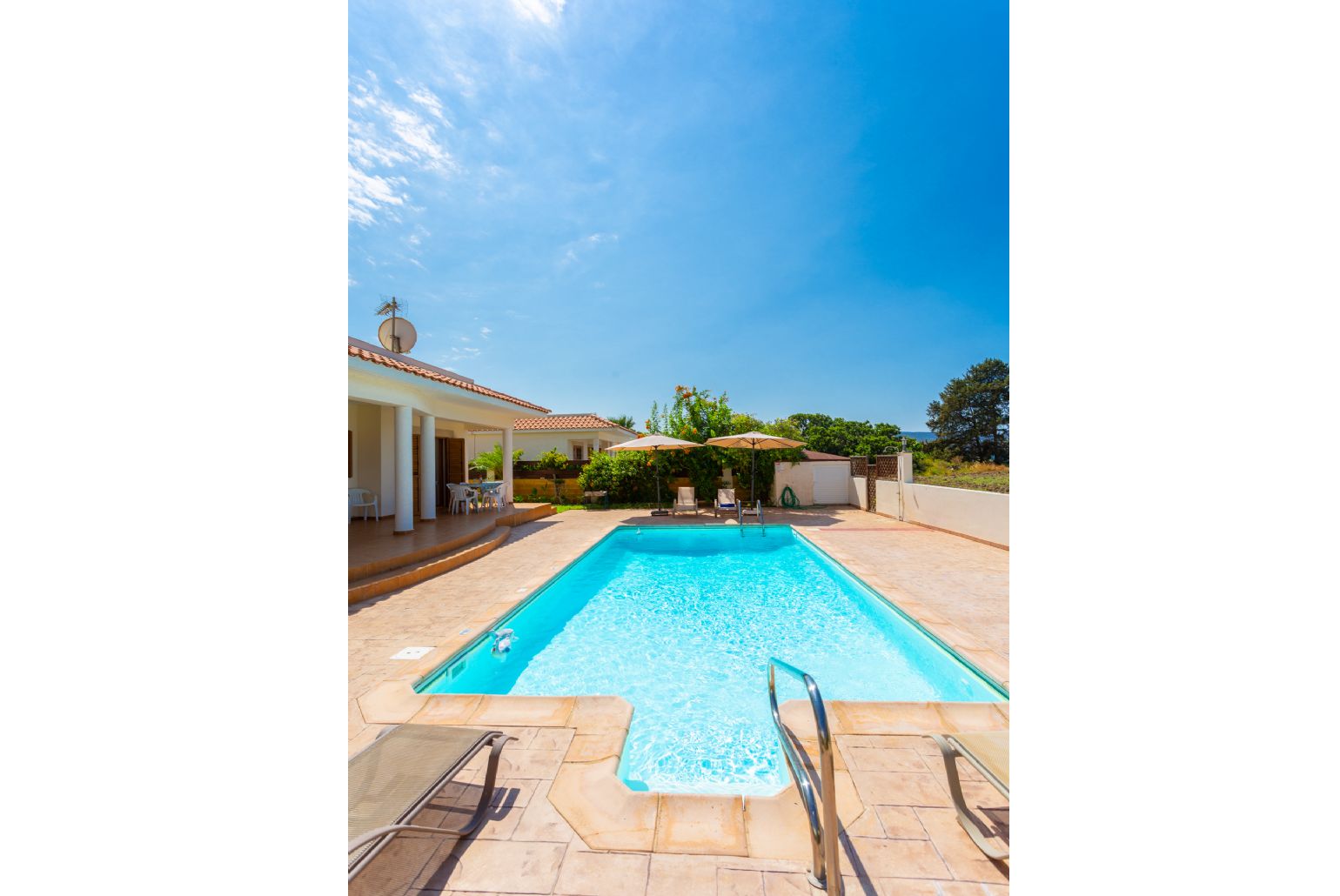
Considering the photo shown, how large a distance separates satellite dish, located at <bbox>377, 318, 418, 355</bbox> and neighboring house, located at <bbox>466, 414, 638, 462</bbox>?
11148mm

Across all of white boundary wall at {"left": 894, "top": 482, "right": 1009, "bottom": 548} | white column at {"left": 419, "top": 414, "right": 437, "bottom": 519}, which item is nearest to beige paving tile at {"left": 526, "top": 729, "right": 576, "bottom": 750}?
white boundary wall at {"left": 894, "top": 482, "right": 1009, "bottom": 548}

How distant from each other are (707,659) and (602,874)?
3.34 meters

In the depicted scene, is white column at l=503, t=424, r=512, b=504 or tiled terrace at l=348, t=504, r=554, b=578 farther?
white column at l=503, t=424, r=512, b=504

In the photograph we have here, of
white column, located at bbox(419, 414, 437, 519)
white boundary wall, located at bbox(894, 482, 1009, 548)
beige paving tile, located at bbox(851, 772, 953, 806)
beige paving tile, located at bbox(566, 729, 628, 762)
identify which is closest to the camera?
beige paving tile, located at bbox(851, 772, 953, 806)

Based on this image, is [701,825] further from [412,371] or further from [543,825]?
[412,371]

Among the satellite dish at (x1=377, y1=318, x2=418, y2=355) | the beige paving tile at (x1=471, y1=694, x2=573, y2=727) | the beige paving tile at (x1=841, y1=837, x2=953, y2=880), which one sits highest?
the satellite dish at (x1=377, y1=318, x2=418, y2=355)

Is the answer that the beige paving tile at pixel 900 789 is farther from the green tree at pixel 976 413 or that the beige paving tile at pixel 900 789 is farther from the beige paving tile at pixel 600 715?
the green tree at pixel 976 413

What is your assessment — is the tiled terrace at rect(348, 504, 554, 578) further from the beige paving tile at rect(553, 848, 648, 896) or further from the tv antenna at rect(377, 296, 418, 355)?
the beige paving tile at rect(553, 848, 648, 896)

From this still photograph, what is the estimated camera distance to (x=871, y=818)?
2.31 meters

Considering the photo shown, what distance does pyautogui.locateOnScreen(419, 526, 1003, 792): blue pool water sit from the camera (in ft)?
11.9

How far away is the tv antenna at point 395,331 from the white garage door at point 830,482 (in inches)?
569

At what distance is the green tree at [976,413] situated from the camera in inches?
1656
